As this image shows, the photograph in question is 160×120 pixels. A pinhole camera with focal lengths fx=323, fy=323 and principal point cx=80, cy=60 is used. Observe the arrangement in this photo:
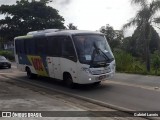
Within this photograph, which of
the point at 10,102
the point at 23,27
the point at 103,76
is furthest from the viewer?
the point at 23,27

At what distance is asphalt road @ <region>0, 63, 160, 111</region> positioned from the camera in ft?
35.1

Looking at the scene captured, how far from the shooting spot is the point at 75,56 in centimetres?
1407

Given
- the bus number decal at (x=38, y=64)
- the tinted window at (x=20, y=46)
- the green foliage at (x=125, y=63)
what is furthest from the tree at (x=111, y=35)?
the bus number decal at (x=38, y=64)

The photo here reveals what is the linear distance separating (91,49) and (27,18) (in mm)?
44741

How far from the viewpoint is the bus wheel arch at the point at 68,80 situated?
14852 mm

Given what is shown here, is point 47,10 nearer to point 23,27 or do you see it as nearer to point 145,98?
point 23,27

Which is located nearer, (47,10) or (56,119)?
(56,119)

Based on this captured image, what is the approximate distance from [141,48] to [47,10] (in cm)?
3797

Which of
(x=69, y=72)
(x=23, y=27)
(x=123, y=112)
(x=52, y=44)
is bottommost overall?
(x=123, y=112)

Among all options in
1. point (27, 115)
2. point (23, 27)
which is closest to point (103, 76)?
point (27, 115)

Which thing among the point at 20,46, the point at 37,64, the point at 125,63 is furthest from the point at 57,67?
the point at 125,63

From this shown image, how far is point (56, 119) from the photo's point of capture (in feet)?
27.5

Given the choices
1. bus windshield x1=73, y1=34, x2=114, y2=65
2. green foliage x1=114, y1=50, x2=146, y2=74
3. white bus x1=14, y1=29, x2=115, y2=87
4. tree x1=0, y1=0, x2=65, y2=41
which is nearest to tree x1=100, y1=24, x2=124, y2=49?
tree x1=0, y1=0, x2=65, y2=41

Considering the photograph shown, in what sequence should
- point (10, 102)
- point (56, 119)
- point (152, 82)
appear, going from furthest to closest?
point (152, 82)
point (10, 102)
point (56, 119)
